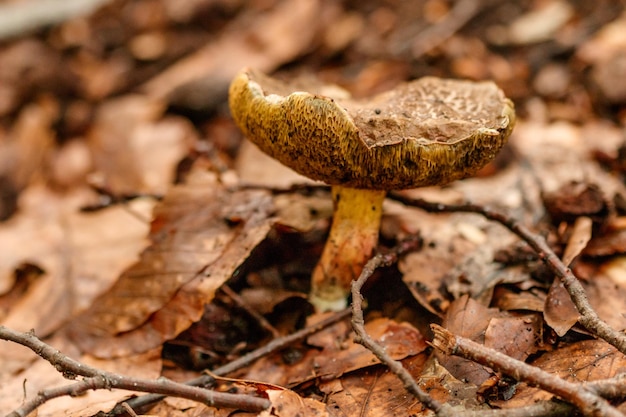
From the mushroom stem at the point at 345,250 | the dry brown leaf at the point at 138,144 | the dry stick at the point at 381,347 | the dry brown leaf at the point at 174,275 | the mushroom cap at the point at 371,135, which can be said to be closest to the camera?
the dry stick at the point at 381,347

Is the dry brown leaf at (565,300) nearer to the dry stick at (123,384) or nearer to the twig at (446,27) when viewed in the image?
the dry stick at (123,384)

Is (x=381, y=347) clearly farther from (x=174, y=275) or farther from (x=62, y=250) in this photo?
(x=62, y=250)

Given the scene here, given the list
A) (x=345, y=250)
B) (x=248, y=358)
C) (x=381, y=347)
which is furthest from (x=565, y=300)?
(x=248, y=358)

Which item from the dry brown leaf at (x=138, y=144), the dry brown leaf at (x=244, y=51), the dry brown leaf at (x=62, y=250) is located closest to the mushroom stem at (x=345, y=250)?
the dry brown leaf at (x=62, y=250)

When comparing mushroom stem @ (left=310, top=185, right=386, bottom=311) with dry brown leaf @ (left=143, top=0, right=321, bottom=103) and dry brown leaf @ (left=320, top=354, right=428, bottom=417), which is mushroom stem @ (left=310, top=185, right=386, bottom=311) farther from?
dry brown leaf @ (left=143, top=0, right=321, bottom=103)

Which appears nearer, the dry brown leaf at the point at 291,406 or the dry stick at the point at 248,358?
the dry brown leaf at the point at 291,406

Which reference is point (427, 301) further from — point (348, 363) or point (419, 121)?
point (419, 121)
